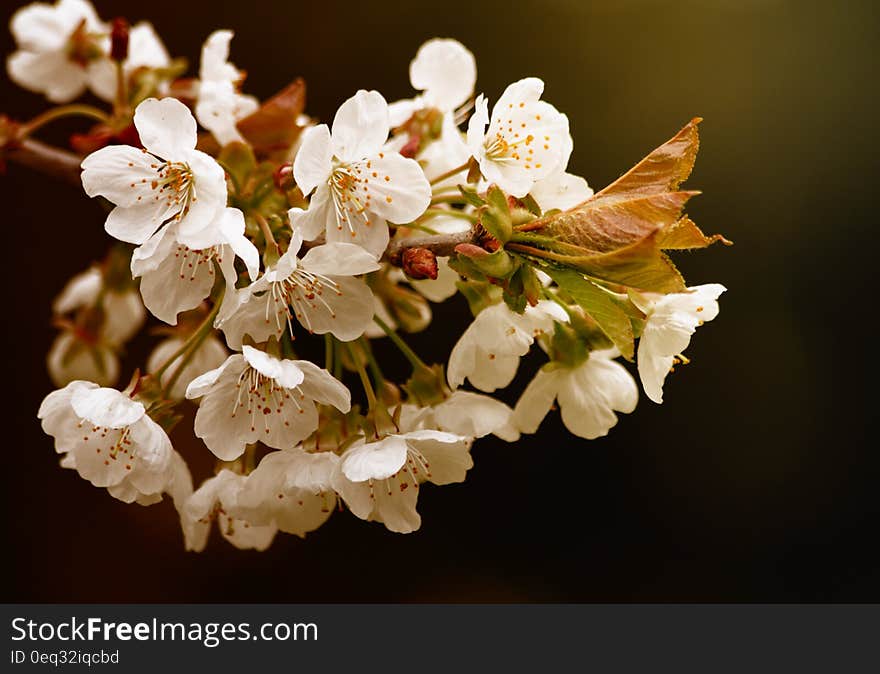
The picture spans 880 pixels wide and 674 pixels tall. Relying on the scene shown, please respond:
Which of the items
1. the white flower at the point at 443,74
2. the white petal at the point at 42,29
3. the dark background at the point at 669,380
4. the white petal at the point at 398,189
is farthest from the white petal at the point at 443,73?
the dark background at the point at 669,380

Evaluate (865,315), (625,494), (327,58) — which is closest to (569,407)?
(625,494)

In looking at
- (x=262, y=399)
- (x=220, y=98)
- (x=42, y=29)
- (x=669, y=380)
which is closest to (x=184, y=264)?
(x=262, y=399)

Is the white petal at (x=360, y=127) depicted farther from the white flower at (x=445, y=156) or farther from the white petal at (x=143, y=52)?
the white petal at (x=143, y=52)

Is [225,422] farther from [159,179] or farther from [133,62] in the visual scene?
[133,62]

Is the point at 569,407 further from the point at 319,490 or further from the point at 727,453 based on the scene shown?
the point at 727,453

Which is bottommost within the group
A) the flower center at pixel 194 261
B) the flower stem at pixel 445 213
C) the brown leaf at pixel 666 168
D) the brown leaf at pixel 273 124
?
the brown leaf at pixel 666 168

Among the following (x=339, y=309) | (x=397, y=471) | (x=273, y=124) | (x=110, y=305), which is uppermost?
(x=110, y=305)
